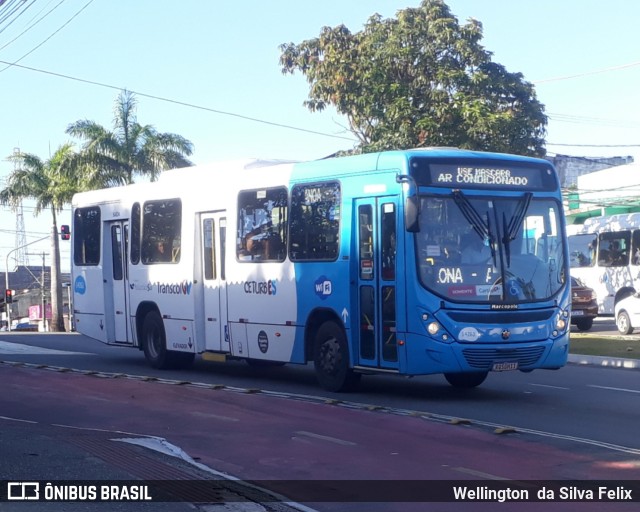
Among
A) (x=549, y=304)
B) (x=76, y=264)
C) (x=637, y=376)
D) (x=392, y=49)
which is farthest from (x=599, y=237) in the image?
(x=549, y=304)

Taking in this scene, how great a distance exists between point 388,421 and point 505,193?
3.94 m

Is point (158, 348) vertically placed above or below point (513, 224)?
below

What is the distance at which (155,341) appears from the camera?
19922mm

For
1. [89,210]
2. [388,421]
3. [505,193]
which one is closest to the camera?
[388,421]

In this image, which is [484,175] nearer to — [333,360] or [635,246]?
[333,360]

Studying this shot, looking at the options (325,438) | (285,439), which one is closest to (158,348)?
(285,439)

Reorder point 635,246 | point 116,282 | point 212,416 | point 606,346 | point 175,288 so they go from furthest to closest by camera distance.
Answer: point 635,246 → point 606,346 → point 116,282 → point 175,288 → point 212,416

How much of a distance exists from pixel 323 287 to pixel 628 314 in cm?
1617

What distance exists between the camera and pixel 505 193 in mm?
14359

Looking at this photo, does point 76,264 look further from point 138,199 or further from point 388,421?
point 388,421

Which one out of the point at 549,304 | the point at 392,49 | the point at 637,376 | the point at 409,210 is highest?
the point at 392,49

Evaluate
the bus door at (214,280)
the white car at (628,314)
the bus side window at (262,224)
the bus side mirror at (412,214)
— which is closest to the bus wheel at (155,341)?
the bus door at (214,280)

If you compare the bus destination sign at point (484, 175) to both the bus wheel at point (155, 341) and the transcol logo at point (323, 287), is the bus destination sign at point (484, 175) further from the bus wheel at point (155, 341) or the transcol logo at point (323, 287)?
the bus wheel at point (155, 341)

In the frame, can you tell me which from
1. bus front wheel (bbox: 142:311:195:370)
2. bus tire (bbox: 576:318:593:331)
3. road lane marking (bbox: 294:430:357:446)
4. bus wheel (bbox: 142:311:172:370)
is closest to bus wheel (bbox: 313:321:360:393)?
road lane marking (bbox: 294:430:357:446)
